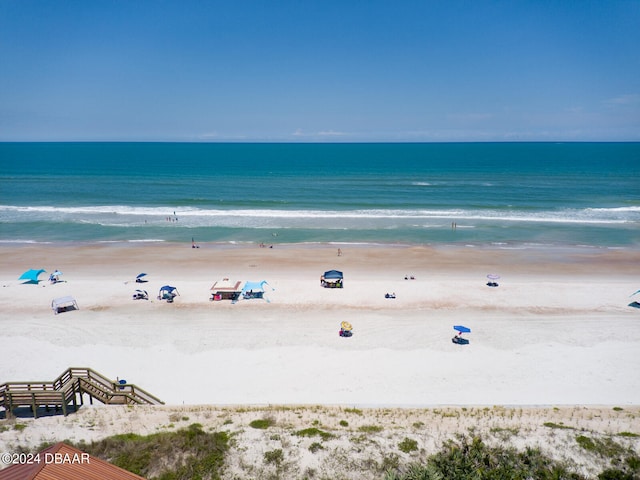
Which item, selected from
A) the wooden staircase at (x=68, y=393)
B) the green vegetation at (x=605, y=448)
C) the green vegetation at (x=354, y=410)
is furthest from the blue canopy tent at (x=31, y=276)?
the green vegetation at (x=605, y=448)

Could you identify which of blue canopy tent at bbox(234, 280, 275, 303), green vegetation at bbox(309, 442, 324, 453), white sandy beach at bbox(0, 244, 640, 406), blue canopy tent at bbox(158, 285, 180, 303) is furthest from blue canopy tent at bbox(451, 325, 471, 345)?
blue canopy tent at bbox(158, 285, 180, 303)

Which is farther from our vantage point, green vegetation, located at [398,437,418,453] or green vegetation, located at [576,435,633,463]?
green vegetation, located at [398,437,418,453]

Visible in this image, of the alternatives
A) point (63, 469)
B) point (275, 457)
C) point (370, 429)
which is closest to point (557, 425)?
point (370, 429)

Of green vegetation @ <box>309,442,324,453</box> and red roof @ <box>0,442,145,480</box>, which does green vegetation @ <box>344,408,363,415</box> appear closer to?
green vegetation @ <box>309,442,324,453</box>

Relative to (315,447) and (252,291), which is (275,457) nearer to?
(315,447)

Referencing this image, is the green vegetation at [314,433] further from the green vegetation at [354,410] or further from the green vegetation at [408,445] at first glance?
the green vegetation at [408,445]

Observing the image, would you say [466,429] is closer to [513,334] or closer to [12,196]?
[513,334]
